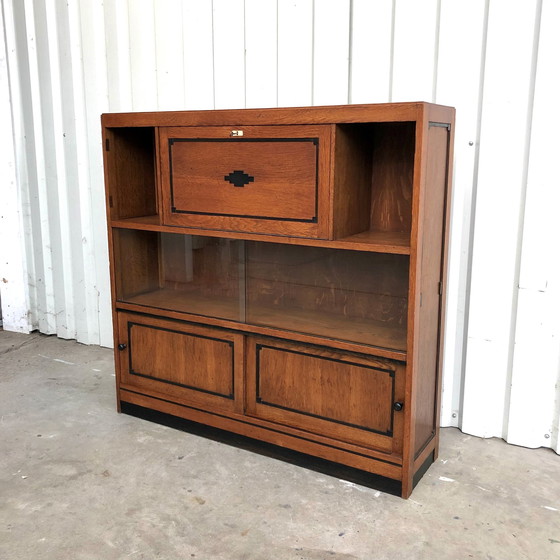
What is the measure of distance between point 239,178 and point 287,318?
2.22 feet

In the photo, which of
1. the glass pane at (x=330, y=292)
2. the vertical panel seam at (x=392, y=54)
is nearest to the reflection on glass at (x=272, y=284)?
the glass pane at (x=330, y=292)

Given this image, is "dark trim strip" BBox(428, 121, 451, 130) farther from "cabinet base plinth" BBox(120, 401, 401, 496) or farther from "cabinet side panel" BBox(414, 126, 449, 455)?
"cabinet base plinth" BBox(120, 401, 401, 496)

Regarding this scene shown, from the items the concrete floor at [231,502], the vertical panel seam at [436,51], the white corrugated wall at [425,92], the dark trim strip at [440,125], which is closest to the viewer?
the concrete floor at [231,502]

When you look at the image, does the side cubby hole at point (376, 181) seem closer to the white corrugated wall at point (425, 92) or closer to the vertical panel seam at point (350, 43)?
the white corrugated wall at point (425, 92)

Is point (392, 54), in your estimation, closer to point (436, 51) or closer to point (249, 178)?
point (436, 51)

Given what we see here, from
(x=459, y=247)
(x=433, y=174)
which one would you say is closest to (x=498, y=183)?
(x=459, y=247)

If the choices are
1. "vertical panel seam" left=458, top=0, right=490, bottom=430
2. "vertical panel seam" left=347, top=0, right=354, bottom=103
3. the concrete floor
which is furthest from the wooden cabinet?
"vertical panel seam" left=347, top=0, right=354, bottom=103

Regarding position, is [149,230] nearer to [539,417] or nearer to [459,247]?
[459,247]

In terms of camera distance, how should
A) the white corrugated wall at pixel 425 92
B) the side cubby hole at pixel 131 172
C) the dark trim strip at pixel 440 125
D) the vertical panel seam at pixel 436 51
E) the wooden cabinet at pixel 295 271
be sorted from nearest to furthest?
→ the dark trim strip at pixel 440 125 → the wooden cabinet at pixel 295 271 → the white corrugated wall at pixel 425 92 → the vertical panel seam at pixel 436 51 → the side cubby hole at pixel 131 172

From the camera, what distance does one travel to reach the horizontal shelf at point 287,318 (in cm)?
266

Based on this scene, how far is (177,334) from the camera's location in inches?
125

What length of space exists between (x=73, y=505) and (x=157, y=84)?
249 cm

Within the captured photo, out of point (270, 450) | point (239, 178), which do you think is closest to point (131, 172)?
point (239, 178)

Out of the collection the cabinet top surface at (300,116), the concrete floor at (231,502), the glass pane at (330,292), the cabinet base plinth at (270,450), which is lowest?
the concrete floor at (231,502)
